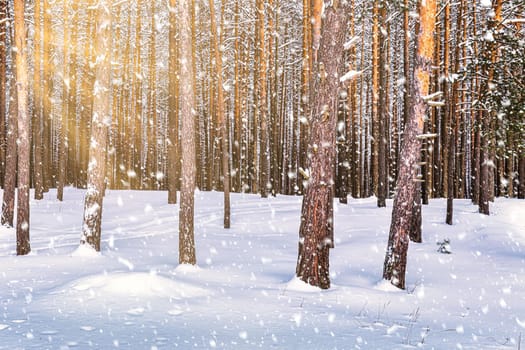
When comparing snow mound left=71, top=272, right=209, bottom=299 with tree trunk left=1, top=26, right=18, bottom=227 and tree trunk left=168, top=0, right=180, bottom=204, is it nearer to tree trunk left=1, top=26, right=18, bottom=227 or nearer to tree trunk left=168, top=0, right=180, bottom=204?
tree trunk left=1, top=26, right=18, bottom=227

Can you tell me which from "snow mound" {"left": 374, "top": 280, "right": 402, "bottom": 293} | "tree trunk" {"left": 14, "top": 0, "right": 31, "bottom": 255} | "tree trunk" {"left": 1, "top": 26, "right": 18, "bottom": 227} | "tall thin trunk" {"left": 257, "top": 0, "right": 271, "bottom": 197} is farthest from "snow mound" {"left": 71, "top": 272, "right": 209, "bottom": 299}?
"tall thin trunk" {"left": 257, "top": 0, "right": 271, "bottom": 197}

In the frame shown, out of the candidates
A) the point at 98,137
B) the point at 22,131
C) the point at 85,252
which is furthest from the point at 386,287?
the point at 22,131

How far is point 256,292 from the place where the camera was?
7.19m

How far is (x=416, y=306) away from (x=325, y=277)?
5.09 feet

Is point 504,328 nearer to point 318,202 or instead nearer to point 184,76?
point 318,202

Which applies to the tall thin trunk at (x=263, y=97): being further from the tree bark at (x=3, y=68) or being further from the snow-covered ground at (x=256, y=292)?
the tree bark at (x=3, y=68)

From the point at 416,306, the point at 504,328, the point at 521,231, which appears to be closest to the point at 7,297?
the point at 416,306

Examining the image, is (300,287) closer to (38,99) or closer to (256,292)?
(256,292)

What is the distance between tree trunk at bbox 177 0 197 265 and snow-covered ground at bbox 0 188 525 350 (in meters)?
0.65

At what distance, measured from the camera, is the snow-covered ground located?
4.76 metres

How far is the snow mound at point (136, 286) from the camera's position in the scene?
21.0ft

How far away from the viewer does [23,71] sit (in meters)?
10.6

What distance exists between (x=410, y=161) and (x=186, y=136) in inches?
180

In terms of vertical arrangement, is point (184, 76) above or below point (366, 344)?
above
